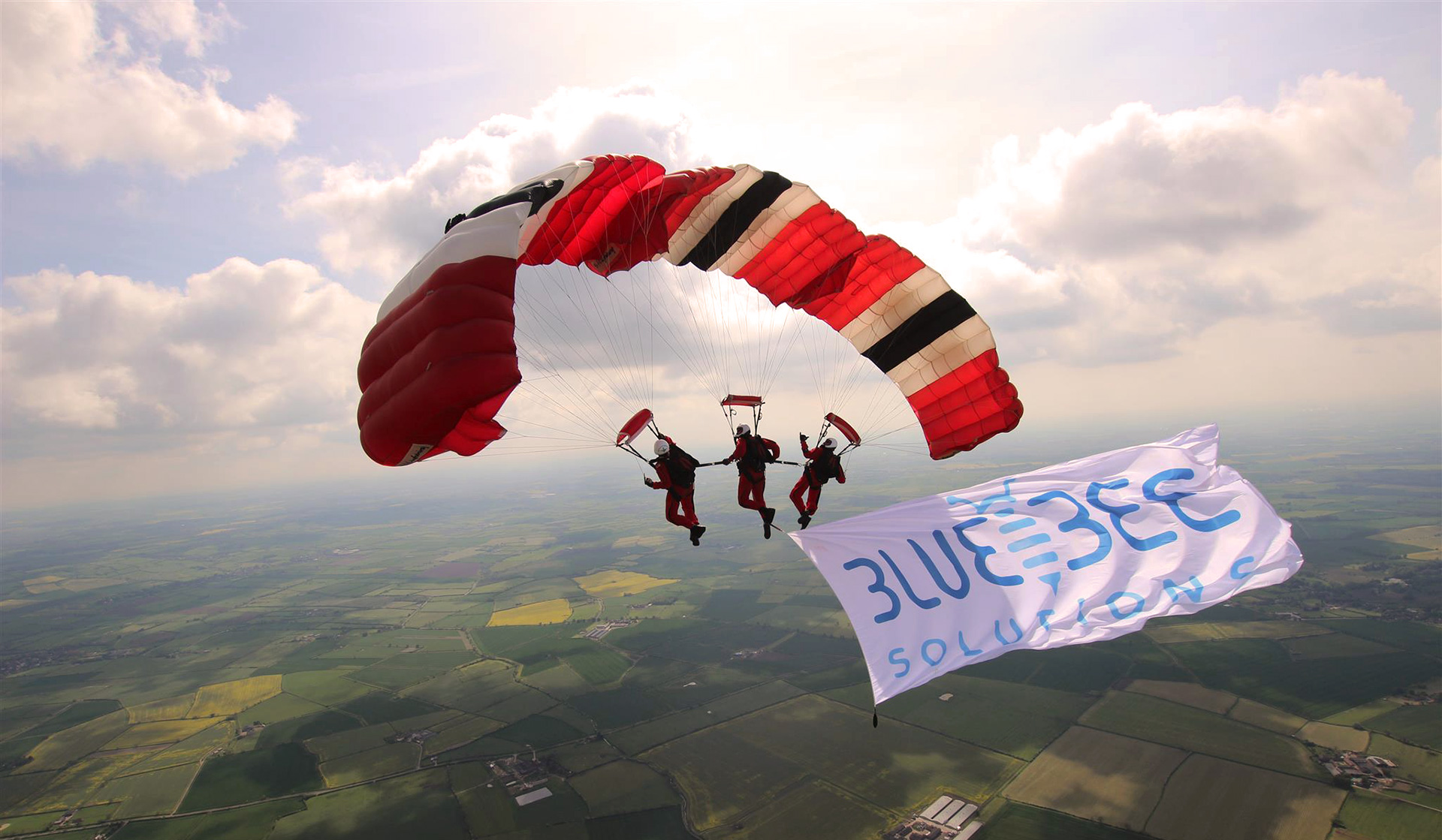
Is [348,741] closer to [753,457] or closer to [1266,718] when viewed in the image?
[753,457]

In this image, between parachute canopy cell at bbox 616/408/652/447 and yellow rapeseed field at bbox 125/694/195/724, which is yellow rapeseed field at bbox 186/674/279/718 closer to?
yellow rapeseed field at bbox 125/694/195/724

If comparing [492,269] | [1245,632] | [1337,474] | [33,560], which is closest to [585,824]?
[492,269]

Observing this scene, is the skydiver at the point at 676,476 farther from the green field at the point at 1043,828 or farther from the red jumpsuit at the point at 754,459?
the green field at the point at 1043,828

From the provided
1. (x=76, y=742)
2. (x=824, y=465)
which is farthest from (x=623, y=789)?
(x=76, y=742)

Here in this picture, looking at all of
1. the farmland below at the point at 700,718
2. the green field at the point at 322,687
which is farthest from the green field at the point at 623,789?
the green field at the point at 322,687

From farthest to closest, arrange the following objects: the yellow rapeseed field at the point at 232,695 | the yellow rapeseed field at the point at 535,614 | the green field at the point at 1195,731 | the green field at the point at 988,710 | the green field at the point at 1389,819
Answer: the yellow rapeseed field at the point at 535,614 → the yellow rapeseed field at the point at 232,695 → the green field at the point at 988,710 → the green field at the point at 1195,731 → the green field at the point at 1389,819

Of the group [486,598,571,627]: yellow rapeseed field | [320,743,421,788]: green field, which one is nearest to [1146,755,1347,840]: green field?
[320,743,421,788]: green field
